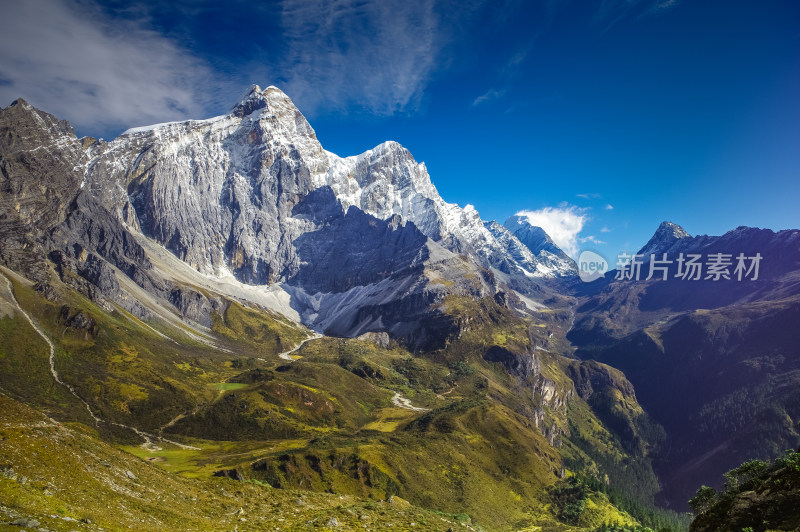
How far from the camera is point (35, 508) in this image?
90.2 ft

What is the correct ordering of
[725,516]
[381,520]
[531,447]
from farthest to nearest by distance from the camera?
1. [531,447]
2. [381,520]
3. [725,516]

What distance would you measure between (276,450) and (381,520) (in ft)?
422

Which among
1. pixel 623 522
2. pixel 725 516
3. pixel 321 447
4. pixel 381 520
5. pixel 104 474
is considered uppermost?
pixel 725 516

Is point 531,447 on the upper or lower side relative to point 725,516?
lower

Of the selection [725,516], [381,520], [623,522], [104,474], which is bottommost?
[623,522]

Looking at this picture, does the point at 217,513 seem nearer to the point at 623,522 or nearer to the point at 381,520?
the point at 381,520

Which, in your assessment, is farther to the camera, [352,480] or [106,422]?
[106,422]

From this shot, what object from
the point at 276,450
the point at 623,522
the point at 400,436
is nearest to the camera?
the point at 623,522

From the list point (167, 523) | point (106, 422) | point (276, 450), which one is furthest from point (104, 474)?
point (106, 422)

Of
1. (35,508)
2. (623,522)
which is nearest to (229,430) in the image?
(623,522)

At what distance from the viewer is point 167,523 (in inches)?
1395

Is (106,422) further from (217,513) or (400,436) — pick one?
(217,513)

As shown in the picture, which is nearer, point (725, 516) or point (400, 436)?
point (725, 516)

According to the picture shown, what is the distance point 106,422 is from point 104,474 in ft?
605
